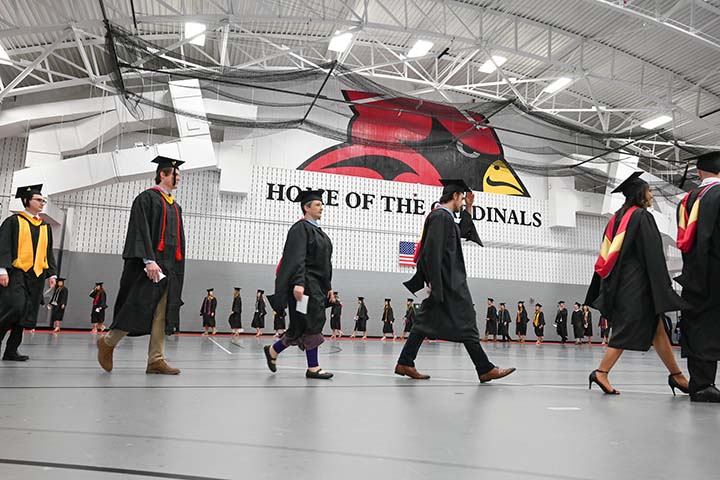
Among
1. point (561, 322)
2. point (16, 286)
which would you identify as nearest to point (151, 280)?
point (16, 286)

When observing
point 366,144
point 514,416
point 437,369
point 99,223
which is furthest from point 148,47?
point 99,223

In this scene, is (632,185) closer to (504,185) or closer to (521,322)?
(504,185)

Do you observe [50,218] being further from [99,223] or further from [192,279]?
[192,279]

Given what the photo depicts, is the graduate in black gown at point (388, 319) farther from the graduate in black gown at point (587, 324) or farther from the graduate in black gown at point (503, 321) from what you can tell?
the graduate in black gown at point (587, 324)

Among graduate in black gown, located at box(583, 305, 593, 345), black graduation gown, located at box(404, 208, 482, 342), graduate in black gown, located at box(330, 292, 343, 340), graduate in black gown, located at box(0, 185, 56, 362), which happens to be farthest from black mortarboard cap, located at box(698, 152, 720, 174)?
graduate in black gown, located at box(583, 305, 593, 345)

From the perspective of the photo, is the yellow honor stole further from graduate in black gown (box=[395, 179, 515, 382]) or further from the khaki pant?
graduate in black gown (box=[395, 179, 515, 382])

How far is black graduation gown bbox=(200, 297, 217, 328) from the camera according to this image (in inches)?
603

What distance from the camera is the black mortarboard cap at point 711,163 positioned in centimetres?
353

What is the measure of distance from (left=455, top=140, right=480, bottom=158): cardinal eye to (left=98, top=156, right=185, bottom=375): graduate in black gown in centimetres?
614

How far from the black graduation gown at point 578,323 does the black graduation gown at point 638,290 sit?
1673 centimetres

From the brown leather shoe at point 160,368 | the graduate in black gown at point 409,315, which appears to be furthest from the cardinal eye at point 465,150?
the graduate in black gown at point 409,315

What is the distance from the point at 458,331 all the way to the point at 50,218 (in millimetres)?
13751

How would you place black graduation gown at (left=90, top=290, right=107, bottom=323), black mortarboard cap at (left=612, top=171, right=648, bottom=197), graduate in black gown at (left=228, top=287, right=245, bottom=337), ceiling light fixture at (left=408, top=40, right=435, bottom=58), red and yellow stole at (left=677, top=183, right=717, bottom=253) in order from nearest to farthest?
red and yellow stole at (left=677, top=183, right=717, bottom=253)
black mortarboard cap at (left=612, top=171, right=648, bottom=197)
ceiling light fixture at (left=408, top=40, right=435, bottom=58)
black graduation gown at (left=90, top=290, right=107, bottom=323)
graduate in black gown at (left=228, top=287, right=245, bottom=337)

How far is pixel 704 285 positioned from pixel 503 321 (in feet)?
50.8
